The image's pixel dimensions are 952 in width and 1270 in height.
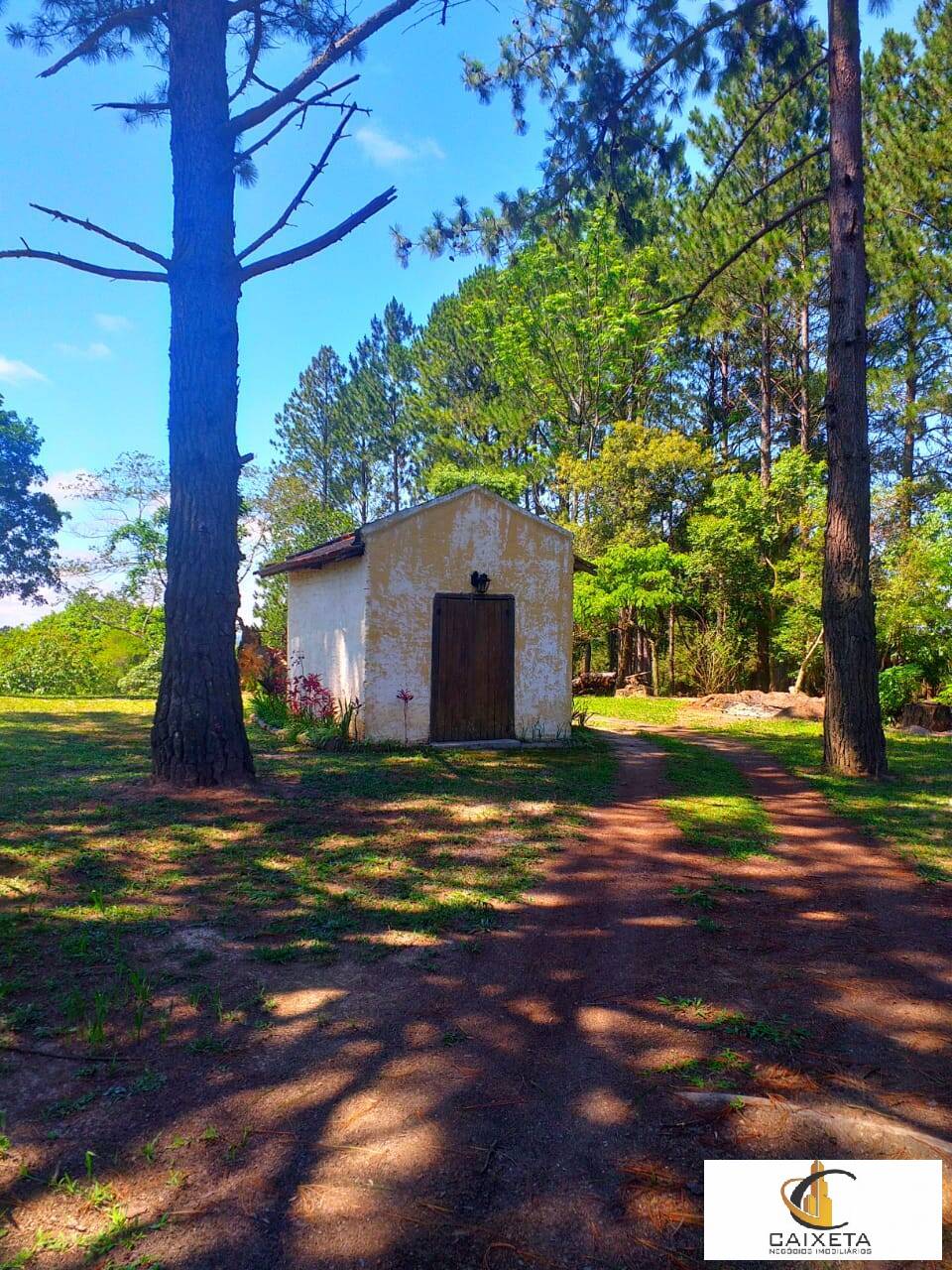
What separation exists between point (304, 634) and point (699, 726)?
7516 millimetres

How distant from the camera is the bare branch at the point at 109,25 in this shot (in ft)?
→ 22.7

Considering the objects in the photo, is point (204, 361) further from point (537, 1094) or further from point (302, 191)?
point (537, 1094)

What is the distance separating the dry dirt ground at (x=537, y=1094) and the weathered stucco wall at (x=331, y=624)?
6.30 metres

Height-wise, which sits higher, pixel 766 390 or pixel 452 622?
pixel 766 390

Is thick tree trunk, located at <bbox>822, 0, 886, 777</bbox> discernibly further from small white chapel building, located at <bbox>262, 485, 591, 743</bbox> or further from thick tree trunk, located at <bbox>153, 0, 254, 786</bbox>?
thick tree trunk, located at <bbox>153, 0, 254, 786</bbox>

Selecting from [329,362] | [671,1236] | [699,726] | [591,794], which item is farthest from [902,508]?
[329,362]

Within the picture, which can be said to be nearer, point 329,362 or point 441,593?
point 441,593

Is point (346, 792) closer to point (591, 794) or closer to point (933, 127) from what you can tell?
point (591, 794)

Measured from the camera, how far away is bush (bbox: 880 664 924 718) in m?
14.5

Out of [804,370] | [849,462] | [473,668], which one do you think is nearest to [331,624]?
[473,668]

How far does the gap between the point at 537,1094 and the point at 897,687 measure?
15041 millimetres

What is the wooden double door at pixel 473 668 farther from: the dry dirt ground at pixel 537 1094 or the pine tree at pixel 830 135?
the dry dirt ground at pixel 537 1094

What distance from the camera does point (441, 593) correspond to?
970cm

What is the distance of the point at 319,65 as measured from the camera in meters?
6.66
